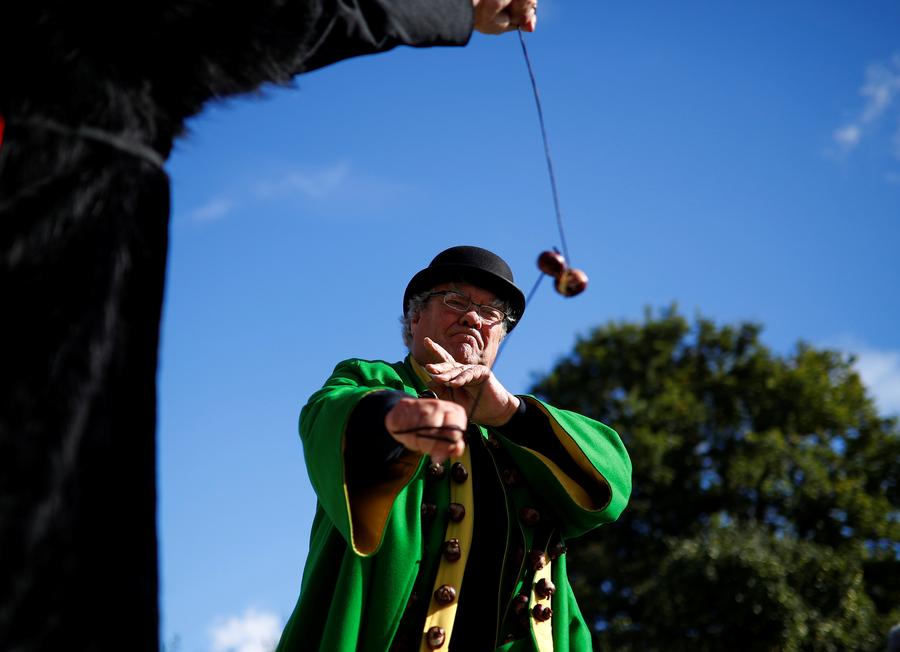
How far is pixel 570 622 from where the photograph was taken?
369 centimetres

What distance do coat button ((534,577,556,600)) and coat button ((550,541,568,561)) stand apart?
0.37 ft

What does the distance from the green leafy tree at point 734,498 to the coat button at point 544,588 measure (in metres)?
14.3

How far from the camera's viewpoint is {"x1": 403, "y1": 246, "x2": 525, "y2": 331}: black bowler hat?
4.00 meters

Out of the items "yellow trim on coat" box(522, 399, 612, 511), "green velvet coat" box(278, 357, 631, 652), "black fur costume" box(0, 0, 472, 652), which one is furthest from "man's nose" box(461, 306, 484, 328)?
"black fur costume" box(0, 0, 472, 652)

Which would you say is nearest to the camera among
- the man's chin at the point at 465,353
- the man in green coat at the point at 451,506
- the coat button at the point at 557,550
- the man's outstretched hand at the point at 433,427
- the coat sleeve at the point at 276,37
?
the coat sleeve at the point at 276,37

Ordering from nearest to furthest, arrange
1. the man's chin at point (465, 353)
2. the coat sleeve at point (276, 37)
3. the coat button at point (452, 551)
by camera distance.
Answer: the coat sleeve at point (276, 37), the coat button at point (452, 551), the man's chin at point (465, 353)

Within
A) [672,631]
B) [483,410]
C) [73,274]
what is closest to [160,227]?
[73,274]

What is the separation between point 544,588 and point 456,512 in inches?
16.3

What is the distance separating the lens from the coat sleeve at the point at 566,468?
139 inches

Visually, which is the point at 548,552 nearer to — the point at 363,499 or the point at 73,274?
the point at 363,499

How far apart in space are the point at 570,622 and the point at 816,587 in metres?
14.8

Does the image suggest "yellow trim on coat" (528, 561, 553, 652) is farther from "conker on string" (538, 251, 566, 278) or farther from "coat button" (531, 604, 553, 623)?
"conker on string" (538, 251, 566, 278)

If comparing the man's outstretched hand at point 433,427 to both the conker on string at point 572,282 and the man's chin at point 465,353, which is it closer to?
the conker on string at point 572,282

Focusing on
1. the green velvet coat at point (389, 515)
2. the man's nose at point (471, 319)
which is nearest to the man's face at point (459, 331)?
the man's nose at point (471, 319)
